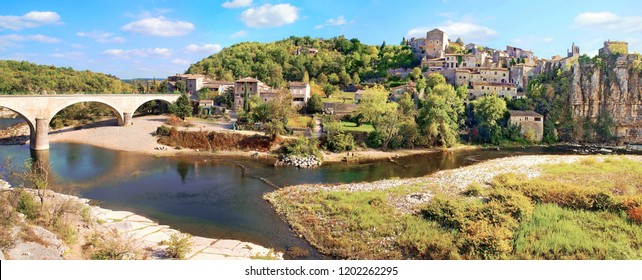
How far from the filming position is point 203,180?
16.8m

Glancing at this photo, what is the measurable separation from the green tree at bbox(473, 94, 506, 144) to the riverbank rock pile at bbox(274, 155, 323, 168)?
14493mm

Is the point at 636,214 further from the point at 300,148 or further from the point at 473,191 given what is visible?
the point at 300,148

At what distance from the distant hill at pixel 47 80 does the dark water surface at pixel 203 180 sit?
52.6 ft

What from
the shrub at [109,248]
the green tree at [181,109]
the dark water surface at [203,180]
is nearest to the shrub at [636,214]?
the dark water surface at [203,180]

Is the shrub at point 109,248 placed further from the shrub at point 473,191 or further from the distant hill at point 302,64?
the distant hill at point 302,64

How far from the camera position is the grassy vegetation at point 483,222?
28.1ft

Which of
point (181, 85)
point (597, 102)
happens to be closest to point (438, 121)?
point (597, 102)

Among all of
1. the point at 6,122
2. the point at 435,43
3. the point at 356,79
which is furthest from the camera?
the point at 435,43

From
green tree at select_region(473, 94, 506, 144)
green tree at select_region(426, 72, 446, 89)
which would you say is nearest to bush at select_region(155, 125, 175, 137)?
green tree at select_region(426, 72, 446, 89)

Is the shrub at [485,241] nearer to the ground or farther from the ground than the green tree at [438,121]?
nearer to the ground

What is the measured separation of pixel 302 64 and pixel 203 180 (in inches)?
1300

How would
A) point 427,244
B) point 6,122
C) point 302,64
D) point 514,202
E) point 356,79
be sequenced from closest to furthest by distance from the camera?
point 427,244, point 514,202, point 6,122, point 356,79, point 302,64

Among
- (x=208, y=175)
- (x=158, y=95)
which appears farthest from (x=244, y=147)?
(x=158, y=95)

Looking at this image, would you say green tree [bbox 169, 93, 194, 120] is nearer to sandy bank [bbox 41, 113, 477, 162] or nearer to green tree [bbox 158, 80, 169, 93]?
sandy bank [bbox 41, 113, 477, 162]
